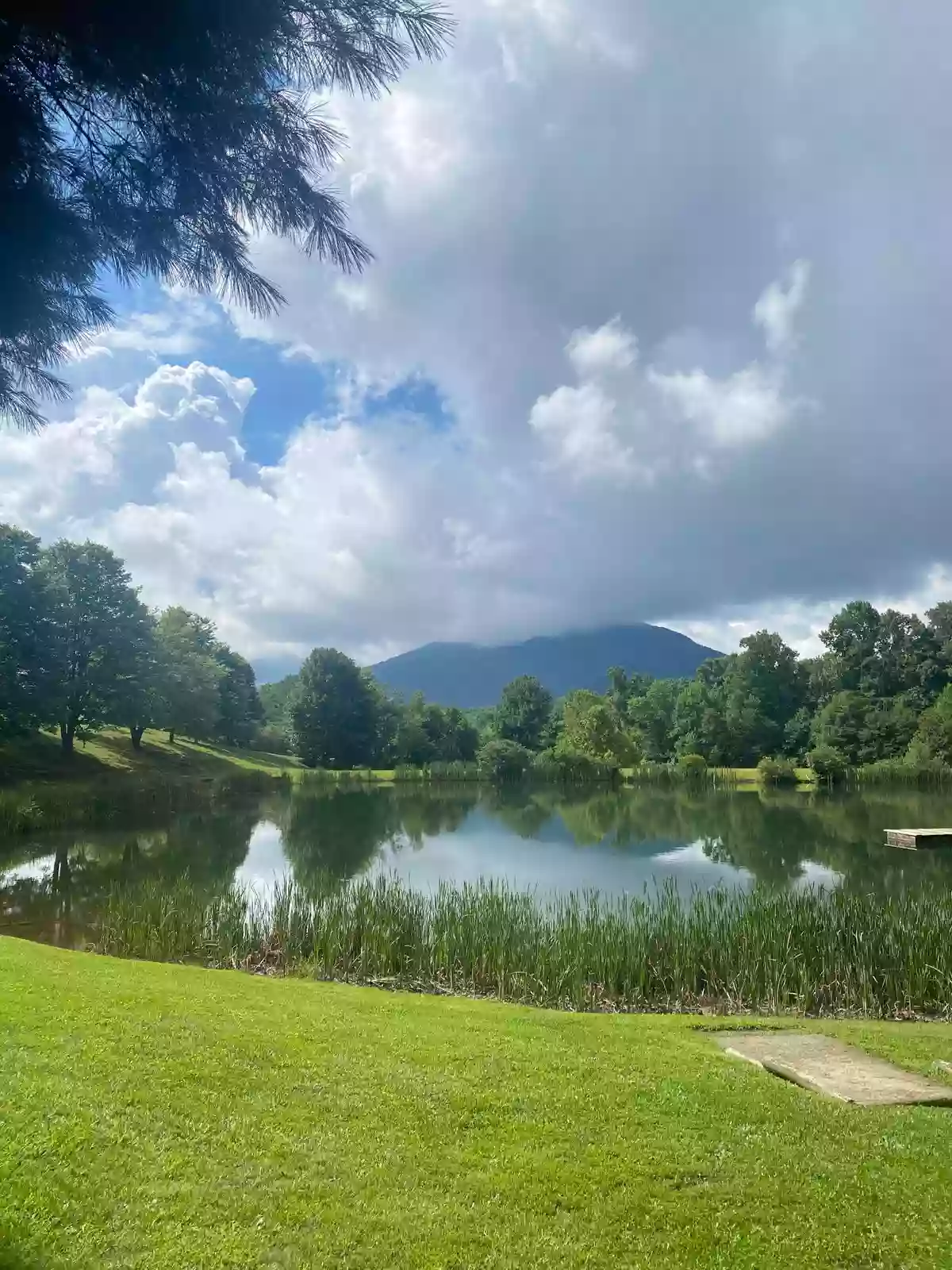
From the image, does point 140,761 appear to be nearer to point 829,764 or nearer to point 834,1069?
point 834,1069

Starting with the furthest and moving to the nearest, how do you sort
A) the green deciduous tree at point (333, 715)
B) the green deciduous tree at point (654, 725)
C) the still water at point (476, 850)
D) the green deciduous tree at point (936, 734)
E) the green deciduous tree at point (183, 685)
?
the green deciduous tree at point (654, 725) < the green deciduous tree at point (333, 715) < the green deciduous tree at point (936, 734) < the green deciduous tree at point (183, 685) < the still water at point (476, 850)

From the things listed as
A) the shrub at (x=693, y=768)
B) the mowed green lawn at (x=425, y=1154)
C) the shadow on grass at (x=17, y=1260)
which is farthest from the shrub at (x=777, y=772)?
the shadow on grass at (x=17, y=1260)

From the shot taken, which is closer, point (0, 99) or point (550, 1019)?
point (0, 99)

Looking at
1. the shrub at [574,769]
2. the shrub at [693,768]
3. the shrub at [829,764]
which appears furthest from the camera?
the shrub at [574,769]

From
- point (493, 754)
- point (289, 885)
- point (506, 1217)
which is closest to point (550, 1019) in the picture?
point (506, 1217)

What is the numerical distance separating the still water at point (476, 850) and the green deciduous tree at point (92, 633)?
643 centimetres

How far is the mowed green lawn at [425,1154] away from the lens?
264 centimetres

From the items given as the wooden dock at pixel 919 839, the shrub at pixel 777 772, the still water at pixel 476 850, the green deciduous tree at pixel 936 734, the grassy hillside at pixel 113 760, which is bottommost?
the still water at pixel 476 850

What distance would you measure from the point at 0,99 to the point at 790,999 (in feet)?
26.8

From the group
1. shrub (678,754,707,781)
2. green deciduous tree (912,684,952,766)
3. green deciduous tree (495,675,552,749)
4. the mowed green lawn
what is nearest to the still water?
the mowed green lawn

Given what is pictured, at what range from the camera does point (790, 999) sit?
7.53 metres

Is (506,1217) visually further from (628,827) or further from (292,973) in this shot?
(628,827)

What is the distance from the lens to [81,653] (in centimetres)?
3131

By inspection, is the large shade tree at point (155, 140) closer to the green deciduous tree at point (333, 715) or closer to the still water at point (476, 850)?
the still water at point (476, 850)
